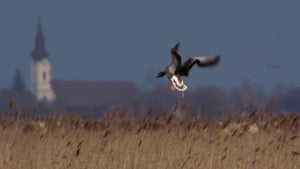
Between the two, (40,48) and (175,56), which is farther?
(40,48)

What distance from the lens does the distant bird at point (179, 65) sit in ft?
28.7

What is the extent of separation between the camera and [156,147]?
9.18 m

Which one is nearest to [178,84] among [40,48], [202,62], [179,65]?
[179,65]

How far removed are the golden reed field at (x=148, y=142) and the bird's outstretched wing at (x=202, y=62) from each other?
418mm

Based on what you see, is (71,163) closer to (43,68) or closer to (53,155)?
(53,155)

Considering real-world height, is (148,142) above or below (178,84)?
below

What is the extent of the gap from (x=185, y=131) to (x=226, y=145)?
395 millimetres

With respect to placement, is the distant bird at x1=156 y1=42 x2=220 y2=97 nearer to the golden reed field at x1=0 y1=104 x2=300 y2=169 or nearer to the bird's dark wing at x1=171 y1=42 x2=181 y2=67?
the bird's dark wing at x1=171 y1=42 x2=181 y2=67

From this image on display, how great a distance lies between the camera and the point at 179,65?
349 inches

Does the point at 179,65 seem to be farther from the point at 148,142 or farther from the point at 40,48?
the point at 40,48

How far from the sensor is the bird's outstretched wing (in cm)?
899

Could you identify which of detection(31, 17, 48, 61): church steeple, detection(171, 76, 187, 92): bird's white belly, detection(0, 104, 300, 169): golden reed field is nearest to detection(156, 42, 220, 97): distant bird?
detection(171, 76, 187, 92): bird's white belly

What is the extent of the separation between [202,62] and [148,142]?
920mm

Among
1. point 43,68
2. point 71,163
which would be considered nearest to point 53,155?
point 71,163
